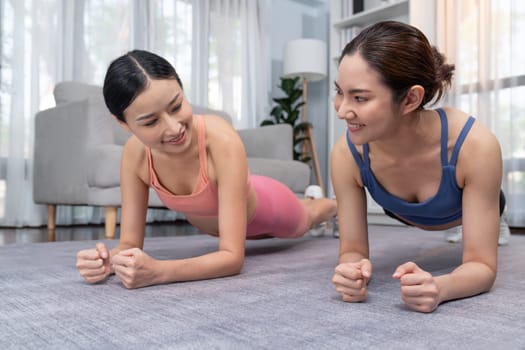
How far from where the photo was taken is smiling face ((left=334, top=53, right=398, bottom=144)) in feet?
2.93

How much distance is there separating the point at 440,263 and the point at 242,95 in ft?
11.6

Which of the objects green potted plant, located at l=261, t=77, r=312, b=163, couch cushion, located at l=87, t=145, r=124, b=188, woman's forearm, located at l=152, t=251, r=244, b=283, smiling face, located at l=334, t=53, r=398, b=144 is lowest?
woman's forearm, located at l=152, t=251, r=244, b=283

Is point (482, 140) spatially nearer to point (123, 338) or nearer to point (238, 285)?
point (238, 285)

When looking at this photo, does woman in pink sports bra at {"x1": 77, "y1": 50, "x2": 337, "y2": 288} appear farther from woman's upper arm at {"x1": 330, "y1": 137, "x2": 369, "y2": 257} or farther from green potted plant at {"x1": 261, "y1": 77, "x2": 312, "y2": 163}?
green potted plant at {"x1": 261, "y1": 77, "x2": 312, "y2": 163}

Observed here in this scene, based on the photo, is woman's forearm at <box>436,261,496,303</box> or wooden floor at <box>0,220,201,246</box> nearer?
woman's forearm at <box>436,261,496,303</box>

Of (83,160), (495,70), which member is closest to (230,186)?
(83,160)

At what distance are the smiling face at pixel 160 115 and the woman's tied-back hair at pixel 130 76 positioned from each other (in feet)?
0.04

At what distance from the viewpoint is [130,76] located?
102cm

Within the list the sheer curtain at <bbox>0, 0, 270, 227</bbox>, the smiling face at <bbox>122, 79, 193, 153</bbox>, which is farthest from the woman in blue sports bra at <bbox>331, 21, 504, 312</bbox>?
the sheer curtain at <bbox>0, 0, 270, 227</bbox>

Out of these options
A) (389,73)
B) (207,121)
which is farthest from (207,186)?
(389,73)

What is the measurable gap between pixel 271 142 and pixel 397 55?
2627 mm

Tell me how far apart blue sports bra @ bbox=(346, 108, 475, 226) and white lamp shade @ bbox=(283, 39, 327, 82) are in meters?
3.32

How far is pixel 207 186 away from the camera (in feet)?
4.10

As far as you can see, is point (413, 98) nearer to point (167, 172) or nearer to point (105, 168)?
point (167, 172)
